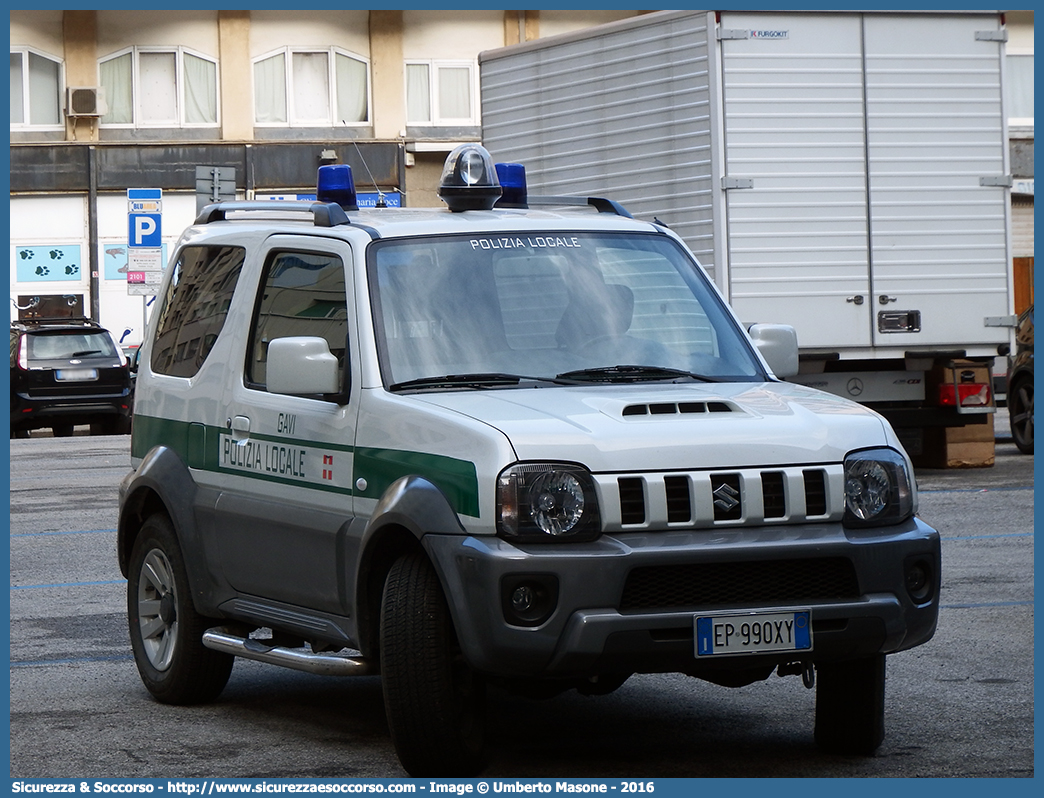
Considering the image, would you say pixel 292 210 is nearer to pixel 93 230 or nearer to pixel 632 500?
pixel 632 500

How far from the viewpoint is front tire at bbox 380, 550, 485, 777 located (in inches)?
220

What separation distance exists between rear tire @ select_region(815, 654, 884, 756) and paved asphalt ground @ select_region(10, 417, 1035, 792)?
0.22 feet

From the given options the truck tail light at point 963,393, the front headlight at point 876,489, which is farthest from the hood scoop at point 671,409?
the truck tail light at point 963,393

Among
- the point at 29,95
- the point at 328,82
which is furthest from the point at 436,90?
the point at 29,95

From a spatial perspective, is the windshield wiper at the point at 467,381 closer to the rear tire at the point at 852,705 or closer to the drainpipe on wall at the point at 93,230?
the rear tire at the point at 852,705

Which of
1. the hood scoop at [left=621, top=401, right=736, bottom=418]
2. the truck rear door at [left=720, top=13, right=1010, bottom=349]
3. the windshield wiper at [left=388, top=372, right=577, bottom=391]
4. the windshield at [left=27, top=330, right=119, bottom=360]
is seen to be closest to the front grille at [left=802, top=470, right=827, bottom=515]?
the hood scoop at [left=621, top=401, right=736, bottom=418]

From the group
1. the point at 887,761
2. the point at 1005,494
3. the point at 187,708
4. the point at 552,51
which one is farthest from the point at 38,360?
the point at 887,761

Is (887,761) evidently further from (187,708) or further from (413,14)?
(413,14)

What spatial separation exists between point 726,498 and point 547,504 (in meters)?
0.55

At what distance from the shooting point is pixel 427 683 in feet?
18.3

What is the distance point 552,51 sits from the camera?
18.0 m

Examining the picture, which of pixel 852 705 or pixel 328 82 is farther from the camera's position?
pixel 328 82

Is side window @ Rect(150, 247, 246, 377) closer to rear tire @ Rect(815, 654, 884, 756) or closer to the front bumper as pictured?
the front bumper

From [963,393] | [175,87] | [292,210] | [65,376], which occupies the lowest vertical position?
[963,393]
